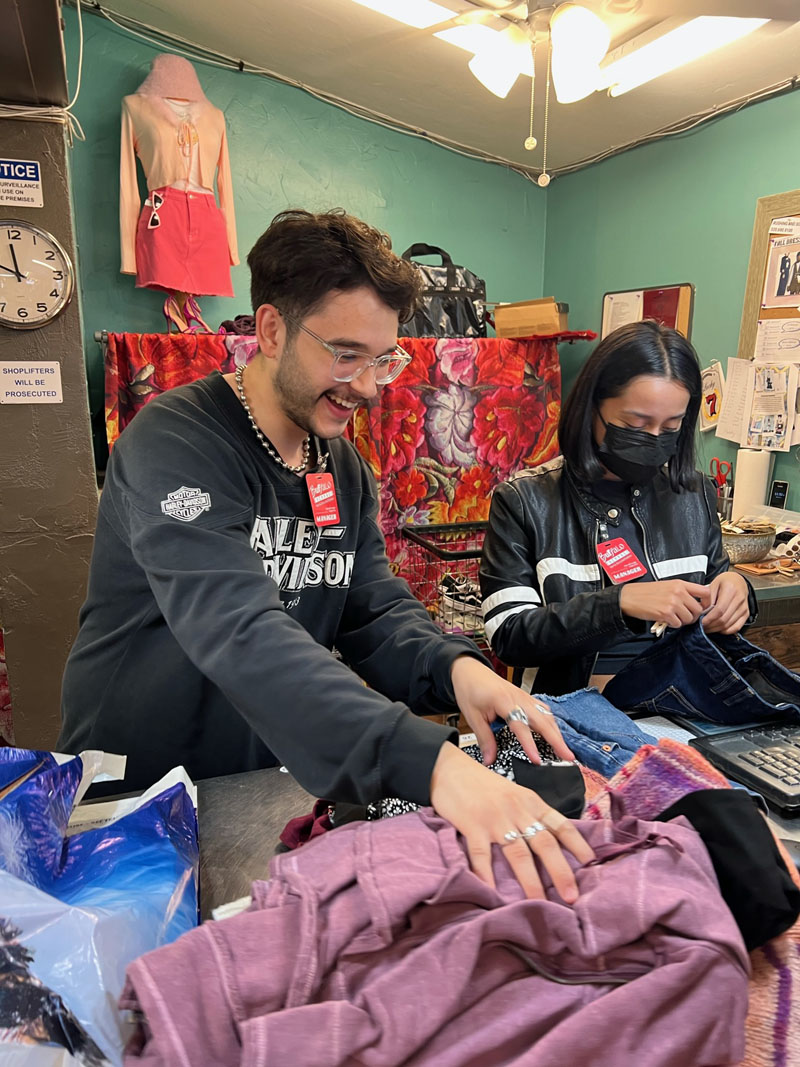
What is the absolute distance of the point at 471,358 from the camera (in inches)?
141

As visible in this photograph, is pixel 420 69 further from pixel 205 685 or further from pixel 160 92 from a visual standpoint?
pixel 205 685

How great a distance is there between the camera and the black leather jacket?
1.78 m

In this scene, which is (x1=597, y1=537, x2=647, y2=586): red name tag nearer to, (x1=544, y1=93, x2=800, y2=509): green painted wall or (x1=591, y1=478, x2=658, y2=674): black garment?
(x1=591, y1=478, x2=658, y2=674): black garment

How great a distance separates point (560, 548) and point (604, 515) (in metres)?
0.14

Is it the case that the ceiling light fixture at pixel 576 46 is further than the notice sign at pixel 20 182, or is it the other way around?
the notice sign at pixel 20 182

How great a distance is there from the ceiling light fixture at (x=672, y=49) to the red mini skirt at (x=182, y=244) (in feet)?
5.93

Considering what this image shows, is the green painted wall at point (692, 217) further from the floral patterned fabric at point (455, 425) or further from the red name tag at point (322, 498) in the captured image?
the red name tag at point (322, 498)

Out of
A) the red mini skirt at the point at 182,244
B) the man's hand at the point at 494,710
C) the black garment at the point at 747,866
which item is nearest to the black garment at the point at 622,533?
the man's hand at the point at 494,710

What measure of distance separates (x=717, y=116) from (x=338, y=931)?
3.85m

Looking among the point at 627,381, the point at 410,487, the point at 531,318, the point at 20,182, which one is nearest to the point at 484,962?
the point at 627,381

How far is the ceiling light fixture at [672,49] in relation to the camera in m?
2.56

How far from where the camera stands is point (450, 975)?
534 millimetres

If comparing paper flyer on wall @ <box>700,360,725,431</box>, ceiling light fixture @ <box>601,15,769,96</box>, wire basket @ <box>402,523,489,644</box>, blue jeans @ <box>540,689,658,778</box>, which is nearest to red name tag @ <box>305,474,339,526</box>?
blue jeans @ <box>540,689,658,778</box>

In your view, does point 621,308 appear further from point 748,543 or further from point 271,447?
point 271,447
